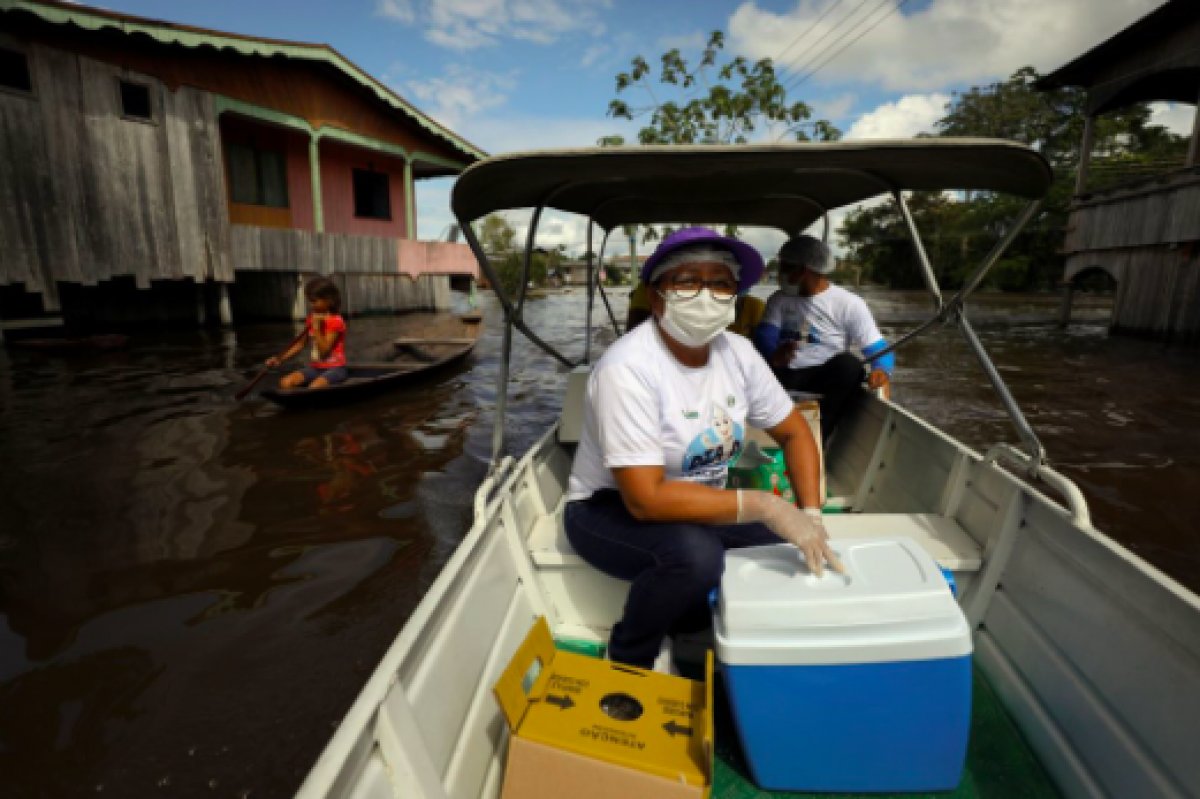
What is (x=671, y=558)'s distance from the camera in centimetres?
238

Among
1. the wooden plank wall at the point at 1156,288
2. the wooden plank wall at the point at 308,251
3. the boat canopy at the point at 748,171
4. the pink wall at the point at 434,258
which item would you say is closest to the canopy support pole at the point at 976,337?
the boat canopy at the point at 748,171

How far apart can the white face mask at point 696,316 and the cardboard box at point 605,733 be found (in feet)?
4.01

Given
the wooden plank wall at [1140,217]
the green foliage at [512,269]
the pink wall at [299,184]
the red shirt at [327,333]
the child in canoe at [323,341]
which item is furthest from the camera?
the green foliage at [512,269]

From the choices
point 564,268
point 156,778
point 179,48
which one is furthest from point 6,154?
point 564,268

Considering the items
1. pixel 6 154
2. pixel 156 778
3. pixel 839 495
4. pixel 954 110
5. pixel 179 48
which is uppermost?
pixel 954 110

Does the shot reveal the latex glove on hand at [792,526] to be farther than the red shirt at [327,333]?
No

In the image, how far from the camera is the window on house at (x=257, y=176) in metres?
17.1

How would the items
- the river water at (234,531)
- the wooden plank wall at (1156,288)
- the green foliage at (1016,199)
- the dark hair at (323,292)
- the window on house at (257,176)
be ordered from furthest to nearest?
1. the green foliage at (1016,199)
2. the window on house at (257,176)
3. the wooden plank wall at (1156,288)
4. the dark hair at (323,292)
5. the river water at (234,531)

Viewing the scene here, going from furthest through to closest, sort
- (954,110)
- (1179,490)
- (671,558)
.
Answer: (954,110) < (1179,490) < (671,558)

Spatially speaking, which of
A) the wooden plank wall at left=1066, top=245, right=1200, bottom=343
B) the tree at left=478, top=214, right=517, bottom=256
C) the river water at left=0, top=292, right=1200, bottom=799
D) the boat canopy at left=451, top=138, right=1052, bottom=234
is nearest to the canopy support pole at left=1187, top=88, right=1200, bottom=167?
the wooden plank wall at left=1066, top=245, right=1200, bottom=343

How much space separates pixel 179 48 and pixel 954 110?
55498 mm

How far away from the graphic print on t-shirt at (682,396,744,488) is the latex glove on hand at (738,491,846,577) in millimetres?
286

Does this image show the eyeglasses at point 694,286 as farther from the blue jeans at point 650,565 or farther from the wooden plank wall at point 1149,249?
the wooden plank wall at point 1149,249

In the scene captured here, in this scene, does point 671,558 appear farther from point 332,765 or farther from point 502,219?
point 502,219
